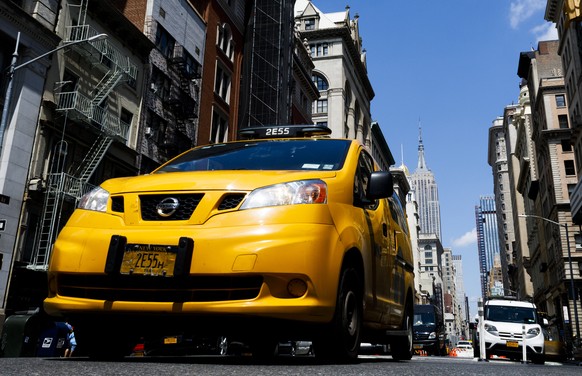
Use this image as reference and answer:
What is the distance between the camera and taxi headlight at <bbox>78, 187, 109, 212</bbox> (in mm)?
4984

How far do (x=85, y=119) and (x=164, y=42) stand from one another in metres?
10.6

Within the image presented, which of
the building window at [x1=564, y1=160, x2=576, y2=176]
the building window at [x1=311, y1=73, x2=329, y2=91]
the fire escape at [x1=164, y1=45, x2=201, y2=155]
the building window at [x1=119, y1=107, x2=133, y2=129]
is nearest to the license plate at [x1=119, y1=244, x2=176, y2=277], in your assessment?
the building window at [x1=119, y1=107, x2=133, y2=129]

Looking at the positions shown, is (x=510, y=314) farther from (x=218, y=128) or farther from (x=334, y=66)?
(x=334, y=66)

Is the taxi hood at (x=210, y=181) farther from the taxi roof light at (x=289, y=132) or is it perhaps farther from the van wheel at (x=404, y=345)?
the van wheel at (x=404, y=345)

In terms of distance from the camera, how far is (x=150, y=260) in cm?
442

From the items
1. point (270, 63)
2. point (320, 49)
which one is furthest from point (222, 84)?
point (320, 49)

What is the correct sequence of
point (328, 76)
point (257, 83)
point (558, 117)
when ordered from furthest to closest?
point (328, 76) < point (558, 117) < point (257, 83)

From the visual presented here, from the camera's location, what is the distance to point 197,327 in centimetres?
460

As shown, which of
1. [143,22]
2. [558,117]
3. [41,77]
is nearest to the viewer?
[41,77]

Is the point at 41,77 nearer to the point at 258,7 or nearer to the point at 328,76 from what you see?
the point at 258,7

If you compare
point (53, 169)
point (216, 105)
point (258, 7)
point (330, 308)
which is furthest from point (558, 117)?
point (330, 308)

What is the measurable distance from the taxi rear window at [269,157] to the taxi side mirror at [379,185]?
1.18ft

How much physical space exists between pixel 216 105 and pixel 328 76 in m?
38.9

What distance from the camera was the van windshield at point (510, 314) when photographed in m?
20.5
